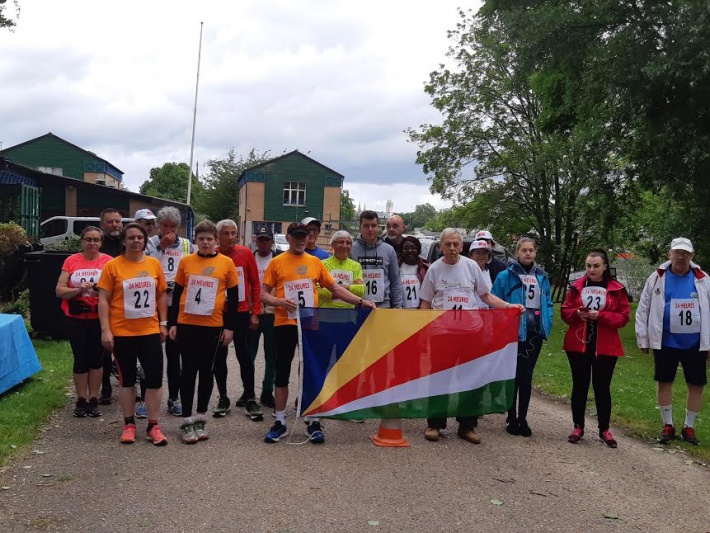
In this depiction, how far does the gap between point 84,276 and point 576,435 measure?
5.08 metres

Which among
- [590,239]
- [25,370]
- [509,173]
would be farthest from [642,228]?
[25,370]

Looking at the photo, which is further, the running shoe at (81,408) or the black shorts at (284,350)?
the running shoe at (81,408)

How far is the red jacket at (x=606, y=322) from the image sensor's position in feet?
22.4

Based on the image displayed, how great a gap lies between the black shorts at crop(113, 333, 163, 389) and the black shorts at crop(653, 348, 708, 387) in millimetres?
5037

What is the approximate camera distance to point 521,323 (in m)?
7.02

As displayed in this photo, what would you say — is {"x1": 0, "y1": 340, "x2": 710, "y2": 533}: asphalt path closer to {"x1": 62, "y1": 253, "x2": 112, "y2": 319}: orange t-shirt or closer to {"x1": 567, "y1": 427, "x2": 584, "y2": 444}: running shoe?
{"x1": 567, "y1": 427, "x2": 584, "y2": 444}: running shoe

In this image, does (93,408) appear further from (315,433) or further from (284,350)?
(315,433)

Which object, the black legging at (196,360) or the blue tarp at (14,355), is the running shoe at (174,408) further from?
the blue tarp at (14,355)

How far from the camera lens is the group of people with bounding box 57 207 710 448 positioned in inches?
248

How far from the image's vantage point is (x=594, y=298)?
22.8 feet

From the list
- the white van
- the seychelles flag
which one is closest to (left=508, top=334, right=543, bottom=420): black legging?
the seychelles flag

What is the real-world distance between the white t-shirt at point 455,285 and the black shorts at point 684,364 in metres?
2.02

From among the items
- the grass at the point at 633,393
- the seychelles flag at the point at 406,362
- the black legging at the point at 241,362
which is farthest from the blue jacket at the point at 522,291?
the black legging at the point at 241,362

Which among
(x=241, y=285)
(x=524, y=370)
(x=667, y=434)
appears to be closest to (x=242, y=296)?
(x=241, y=285)
